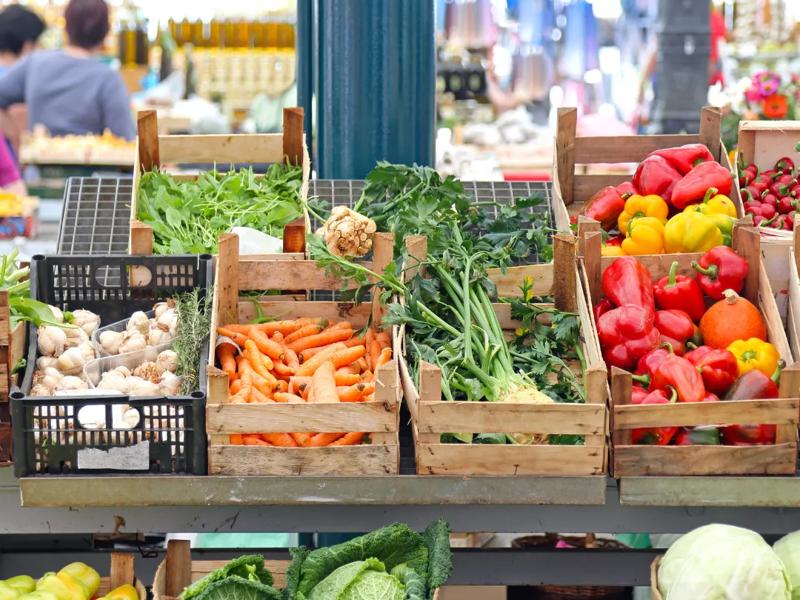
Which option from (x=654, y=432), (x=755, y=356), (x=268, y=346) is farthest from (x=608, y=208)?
(x=268, y=346)

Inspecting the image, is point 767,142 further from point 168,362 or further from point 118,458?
point 118,458

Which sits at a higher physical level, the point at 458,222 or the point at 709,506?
the point at 458,222

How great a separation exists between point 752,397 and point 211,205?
188cm

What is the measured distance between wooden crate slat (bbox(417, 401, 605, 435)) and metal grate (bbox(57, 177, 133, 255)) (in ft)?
5.48

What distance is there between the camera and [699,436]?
2871mm

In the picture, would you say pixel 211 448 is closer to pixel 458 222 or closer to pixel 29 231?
pixel 458 222

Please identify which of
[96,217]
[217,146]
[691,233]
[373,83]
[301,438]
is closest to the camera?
[301,438]

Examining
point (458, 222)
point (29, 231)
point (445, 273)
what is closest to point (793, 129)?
point (458, 222)

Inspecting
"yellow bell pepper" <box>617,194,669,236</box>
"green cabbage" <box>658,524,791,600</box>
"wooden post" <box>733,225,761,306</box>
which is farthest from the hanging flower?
"green cabbage" <box>658,524,791,600</box>

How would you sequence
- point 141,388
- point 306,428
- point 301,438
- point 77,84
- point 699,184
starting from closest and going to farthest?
point 306,428 < point 301,438 < point 141,388 < point 699,184 < point 77,84

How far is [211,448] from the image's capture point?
2.80 metres

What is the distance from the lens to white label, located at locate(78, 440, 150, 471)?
2.81 metres

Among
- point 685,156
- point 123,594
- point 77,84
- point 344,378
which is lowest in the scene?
point 123,594

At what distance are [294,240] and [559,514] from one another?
1.12m
